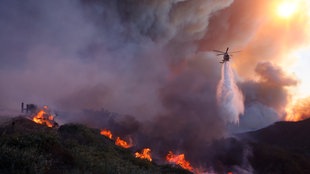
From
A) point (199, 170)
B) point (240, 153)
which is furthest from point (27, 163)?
point (240, 153)

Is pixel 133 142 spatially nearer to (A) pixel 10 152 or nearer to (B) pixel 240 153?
(B) pixel 240 153

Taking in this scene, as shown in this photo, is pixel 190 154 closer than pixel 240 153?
Yes

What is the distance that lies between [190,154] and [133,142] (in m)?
24.9

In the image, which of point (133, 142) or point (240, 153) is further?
point (240, 153)

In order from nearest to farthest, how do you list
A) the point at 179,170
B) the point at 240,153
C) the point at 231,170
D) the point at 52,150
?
1. the point at 52,150
2. the point at 179,170
3. the point at 231,170
4. the point at 240,153

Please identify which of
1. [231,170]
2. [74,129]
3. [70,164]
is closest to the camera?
[70,164]

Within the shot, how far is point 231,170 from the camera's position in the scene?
153625 millimetres

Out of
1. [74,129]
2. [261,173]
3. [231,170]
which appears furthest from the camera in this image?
[261,173]

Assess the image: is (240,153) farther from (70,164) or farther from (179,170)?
(70,164)

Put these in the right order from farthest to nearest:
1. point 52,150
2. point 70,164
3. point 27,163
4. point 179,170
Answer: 1. point 179,170
2. point 52,150
3. point 70,164
4. point 27,163

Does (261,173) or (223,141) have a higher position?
(223,141)

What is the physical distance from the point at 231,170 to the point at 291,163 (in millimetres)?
27945

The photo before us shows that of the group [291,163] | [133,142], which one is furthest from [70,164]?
[291,163]

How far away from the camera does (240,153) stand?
183 meters
